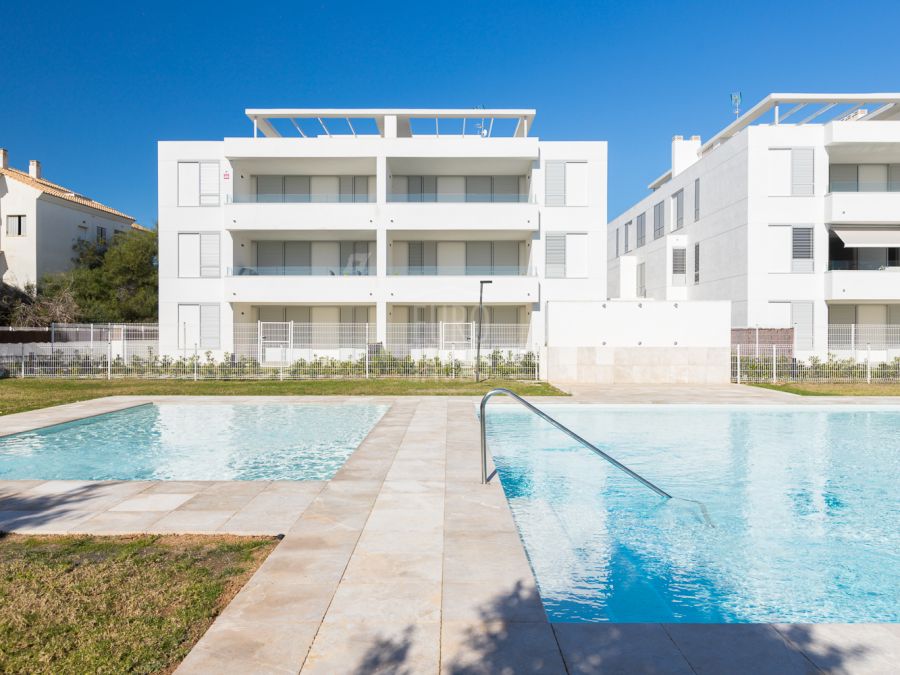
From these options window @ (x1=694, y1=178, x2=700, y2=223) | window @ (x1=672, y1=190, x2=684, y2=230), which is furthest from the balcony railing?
window @ (x1=672, y1=190, x2=684, y2=230)

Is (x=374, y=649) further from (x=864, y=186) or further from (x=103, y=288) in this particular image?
(x=103, y=288)

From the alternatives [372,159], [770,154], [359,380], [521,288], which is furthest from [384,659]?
[770,154]

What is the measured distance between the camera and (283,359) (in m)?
20.4

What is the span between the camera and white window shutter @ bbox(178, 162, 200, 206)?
26062mm

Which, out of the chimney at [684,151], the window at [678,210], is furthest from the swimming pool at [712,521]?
the chimney at [684,151]

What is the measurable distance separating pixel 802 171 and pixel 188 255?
1068 inches

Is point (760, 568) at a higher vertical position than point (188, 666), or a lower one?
lower

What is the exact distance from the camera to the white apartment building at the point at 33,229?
3210cm

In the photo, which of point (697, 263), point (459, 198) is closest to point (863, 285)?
point (697, 263)

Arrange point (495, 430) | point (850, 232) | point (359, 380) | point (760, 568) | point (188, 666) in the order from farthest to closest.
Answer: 1. point (850, 232)
2. point (359, 380)
3. point (495, 430)
4. point (760, 568)
5. point (188, 666)

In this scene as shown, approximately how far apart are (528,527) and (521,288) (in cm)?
1957

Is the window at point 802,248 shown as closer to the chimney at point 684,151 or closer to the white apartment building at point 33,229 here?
the chimney at point 684,151

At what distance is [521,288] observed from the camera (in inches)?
979

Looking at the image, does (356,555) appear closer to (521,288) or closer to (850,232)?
(521,288)
